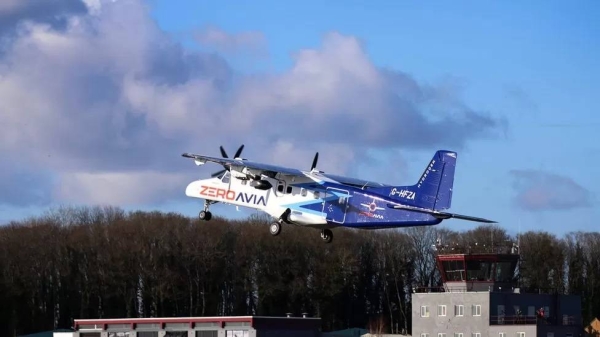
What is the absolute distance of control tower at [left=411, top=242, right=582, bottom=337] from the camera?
117 meters

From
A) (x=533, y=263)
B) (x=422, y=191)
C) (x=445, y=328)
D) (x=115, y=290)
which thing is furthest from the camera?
(x=533, y=263)

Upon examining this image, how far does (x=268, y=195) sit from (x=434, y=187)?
1065cm

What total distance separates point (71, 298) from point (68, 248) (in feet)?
22.1

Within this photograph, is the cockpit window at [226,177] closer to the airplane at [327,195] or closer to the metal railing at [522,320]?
the airplane at [327,195]

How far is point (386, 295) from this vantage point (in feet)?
548

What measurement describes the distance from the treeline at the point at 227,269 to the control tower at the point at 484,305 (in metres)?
24.9

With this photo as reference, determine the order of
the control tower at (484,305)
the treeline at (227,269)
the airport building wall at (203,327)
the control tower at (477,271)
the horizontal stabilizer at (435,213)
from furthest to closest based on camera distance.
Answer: the treeline at (227,269)
the control tower at (477,271)
the airport building wall at (203,327)
the control tower at (484,305)
the horizontal stabilizer at (435,213)

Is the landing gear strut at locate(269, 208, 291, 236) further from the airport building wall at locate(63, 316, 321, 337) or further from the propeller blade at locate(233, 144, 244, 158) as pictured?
the airport building wall at locate(63, 316, 321, 337)

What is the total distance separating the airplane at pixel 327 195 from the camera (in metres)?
77.1

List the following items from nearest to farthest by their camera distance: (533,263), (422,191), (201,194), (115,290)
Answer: (422,191), (201,194), (115,290), (533,263)

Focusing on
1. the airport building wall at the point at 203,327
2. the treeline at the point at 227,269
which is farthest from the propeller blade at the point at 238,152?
the treeline at the point at 227,269

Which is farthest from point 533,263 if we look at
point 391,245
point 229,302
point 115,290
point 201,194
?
point 201,194

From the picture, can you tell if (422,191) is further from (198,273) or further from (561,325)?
(198,273)

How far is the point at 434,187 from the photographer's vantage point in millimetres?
77312
